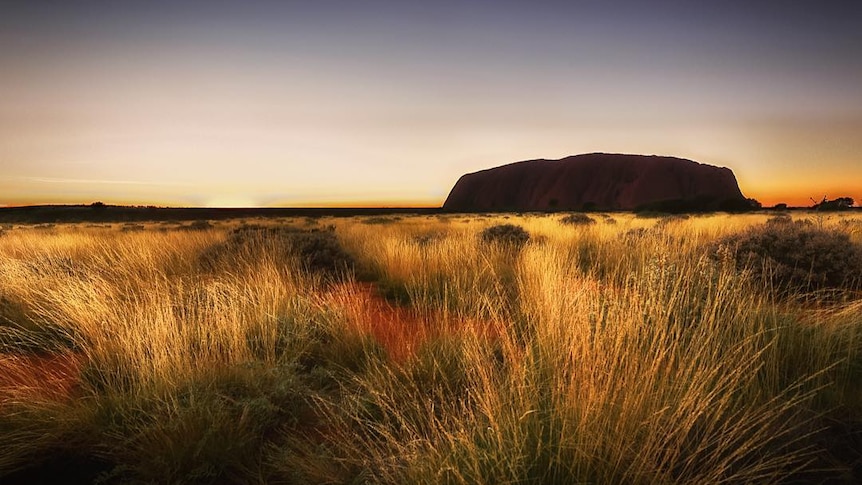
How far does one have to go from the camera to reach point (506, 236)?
11172mm

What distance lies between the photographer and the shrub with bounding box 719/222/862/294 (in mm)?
5832

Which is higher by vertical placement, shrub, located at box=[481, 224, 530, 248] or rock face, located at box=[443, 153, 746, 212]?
rock face, located at box=[443, 153, 746, 212]

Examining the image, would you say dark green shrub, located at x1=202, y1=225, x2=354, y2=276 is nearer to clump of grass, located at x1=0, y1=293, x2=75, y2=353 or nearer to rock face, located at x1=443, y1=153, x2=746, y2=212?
clump of grass, located at x1=0, y1=293, x2=75, y2=353

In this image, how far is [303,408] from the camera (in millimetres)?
3031

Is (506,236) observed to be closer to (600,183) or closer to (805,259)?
(805,259)

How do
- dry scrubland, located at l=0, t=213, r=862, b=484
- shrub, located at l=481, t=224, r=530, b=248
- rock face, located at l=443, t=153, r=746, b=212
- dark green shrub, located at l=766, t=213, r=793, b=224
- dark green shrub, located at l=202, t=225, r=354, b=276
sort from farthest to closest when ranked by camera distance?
rock face, located at l=443, t=153, r=746, b=212
shrub, located at l=481, t=224, r=530, b=248
dark green shrub, located at l=766, t=213, r=793, b=224
dark green shrub, located at l=202, t=225, r=354, b=276
dry scrubland, located at l=0, t=213, r=862, b=484

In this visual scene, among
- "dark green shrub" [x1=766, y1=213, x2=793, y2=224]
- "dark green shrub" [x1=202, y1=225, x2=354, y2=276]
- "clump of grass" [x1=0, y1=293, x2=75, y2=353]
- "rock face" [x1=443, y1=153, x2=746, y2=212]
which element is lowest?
"clump of grass" [x1=0, y1=293, x2=75, y2=353]

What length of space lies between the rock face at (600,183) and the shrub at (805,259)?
75.6 metres

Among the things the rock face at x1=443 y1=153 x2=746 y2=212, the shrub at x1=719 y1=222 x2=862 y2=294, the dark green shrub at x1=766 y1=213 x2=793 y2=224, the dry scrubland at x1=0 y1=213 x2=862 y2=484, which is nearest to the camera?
the dry scrubland at x1=0 y1=213 x2=862 y2=484

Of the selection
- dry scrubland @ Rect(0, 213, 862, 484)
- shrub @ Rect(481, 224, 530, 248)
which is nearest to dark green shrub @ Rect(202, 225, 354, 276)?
dry scrubland @ Rect(0, 213, 862, 484)

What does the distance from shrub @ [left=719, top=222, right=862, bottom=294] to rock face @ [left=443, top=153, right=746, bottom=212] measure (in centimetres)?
7559

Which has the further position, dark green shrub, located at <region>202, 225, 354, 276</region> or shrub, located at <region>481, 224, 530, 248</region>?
shrub, located at <region>481, 224, 530, 248</region>

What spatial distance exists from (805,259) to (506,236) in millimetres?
6083

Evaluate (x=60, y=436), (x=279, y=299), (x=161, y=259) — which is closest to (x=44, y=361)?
(x=60, y=436)
